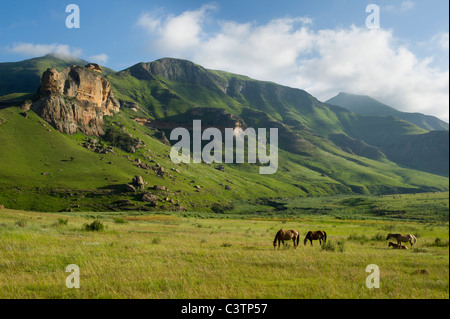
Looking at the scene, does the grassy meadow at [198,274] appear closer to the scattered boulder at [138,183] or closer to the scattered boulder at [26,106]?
the scattered boulder at [138,183]

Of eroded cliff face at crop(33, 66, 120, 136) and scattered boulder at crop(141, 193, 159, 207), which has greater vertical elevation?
eroded cliff face at crop(33, 66, 120, 136)

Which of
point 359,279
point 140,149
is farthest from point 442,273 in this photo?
point 140,149

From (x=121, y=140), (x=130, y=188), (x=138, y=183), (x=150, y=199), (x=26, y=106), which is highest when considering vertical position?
(x=26, y=106)

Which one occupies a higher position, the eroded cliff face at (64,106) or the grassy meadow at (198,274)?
the eroded cliff face at (64,106)

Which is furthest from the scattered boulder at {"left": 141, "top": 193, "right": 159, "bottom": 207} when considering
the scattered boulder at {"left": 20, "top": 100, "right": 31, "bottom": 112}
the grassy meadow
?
the grassy meadow

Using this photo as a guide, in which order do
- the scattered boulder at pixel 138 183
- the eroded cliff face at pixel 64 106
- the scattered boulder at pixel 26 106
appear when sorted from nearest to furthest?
the scattered boulder at pixel 138 183, the scattered boulder at pixel 26 106, the eroded cliff face at pixel 64 106

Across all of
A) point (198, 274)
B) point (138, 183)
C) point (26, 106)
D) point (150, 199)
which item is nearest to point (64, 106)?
point (26, 106)

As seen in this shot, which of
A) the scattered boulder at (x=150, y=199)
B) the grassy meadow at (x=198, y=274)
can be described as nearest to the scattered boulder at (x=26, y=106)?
the scattered boulder at (x=150, y=199)

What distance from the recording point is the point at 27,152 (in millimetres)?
130500

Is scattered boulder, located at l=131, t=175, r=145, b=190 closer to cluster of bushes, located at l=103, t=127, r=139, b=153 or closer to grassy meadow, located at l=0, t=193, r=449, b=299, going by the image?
cluster of bushes, located at l=103, t=127, r=139, b=153

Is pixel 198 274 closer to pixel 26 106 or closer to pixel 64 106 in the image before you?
pixel 26 106
